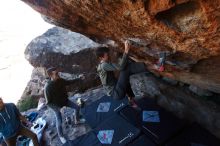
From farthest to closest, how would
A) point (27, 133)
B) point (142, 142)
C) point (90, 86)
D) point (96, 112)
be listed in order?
point (90, 86) < point (96, 112) < point (27, 133) < point (142, 142)

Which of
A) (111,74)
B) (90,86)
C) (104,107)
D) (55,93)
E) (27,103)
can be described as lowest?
(27,103)

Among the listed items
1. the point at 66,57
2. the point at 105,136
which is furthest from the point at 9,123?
A: the point at 66,57

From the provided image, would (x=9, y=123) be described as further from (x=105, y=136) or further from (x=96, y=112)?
(x=96, y=112)

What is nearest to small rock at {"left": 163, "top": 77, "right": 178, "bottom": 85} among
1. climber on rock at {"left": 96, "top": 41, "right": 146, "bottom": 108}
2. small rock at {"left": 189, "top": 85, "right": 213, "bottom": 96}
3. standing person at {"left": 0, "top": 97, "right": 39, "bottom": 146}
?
small rock at {"left": 189, "top": 85, "right": 213, "bottom": 96}

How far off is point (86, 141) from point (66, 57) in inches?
206

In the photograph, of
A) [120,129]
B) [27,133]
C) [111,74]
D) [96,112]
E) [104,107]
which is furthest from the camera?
[104,107]

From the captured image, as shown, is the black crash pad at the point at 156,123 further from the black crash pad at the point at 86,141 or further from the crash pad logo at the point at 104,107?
the black crash pad at the point at 86,141

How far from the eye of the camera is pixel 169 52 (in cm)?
443

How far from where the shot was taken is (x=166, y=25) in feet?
11.0

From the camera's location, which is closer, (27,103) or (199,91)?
(199,91)

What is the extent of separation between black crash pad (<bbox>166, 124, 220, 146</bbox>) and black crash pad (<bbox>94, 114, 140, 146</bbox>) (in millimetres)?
1012

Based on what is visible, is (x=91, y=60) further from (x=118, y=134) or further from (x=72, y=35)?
(x=118, y=134)

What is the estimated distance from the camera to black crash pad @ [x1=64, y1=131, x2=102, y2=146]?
5.83 m

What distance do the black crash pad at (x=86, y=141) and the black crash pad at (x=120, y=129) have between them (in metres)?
0.21
